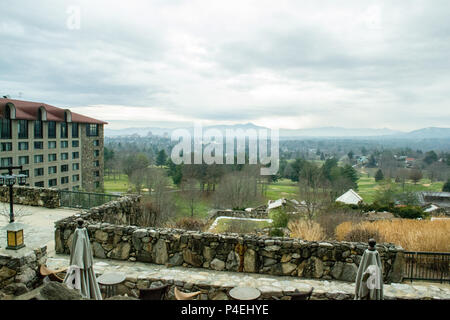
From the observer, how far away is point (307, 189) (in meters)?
40.0

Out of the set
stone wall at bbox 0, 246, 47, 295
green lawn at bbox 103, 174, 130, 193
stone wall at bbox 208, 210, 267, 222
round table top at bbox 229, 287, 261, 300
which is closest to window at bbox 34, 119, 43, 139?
green lawn at bbox 103, 174, 130, 193

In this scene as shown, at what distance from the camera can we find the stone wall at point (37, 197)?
42.6 ft

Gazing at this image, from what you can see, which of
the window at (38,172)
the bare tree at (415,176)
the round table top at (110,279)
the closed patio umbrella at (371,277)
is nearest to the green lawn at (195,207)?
the window at (38,172)

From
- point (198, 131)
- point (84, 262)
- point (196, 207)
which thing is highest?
point (198, 131)

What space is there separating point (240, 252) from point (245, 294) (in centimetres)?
221

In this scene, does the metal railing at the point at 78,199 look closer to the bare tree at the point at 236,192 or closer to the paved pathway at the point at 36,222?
the paved pathway at the point at 36,222

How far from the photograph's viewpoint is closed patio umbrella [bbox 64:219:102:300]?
17.4ft

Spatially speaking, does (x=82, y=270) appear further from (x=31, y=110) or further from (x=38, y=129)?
(x=38, y=129)

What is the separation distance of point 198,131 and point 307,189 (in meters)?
26.2

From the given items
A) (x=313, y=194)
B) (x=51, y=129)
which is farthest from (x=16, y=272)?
(x=51, y=129)

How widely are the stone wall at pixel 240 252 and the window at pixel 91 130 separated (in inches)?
2057
